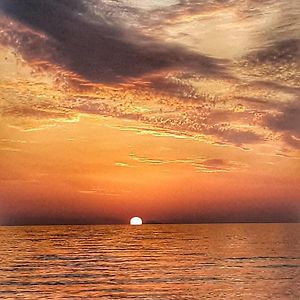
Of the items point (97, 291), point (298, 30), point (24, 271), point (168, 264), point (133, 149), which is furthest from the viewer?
point (168, 264)

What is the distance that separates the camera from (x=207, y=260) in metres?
16.3

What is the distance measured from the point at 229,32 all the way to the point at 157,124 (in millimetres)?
3532


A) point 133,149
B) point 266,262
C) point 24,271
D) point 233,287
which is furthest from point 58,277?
point 266,262

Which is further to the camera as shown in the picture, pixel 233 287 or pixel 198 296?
pixel 233 287

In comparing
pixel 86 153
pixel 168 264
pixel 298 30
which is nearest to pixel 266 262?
pixel 168 264

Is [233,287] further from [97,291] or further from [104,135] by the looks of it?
[104,135]

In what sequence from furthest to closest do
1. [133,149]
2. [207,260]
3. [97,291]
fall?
1. [207,260]
2. [133,149]
3. [97,291]

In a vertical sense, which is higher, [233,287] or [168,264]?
[168,264]

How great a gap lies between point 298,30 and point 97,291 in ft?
19.4

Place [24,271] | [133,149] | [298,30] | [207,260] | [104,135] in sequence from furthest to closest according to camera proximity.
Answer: [207,260], [24,271], [133,149], [104,135], [298,30]

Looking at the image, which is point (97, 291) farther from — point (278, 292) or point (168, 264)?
point (168, 264)

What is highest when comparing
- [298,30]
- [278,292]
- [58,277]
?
[298,30]

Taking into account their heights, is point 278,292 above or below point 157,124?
below

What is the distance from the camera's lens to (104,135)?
1110cm
